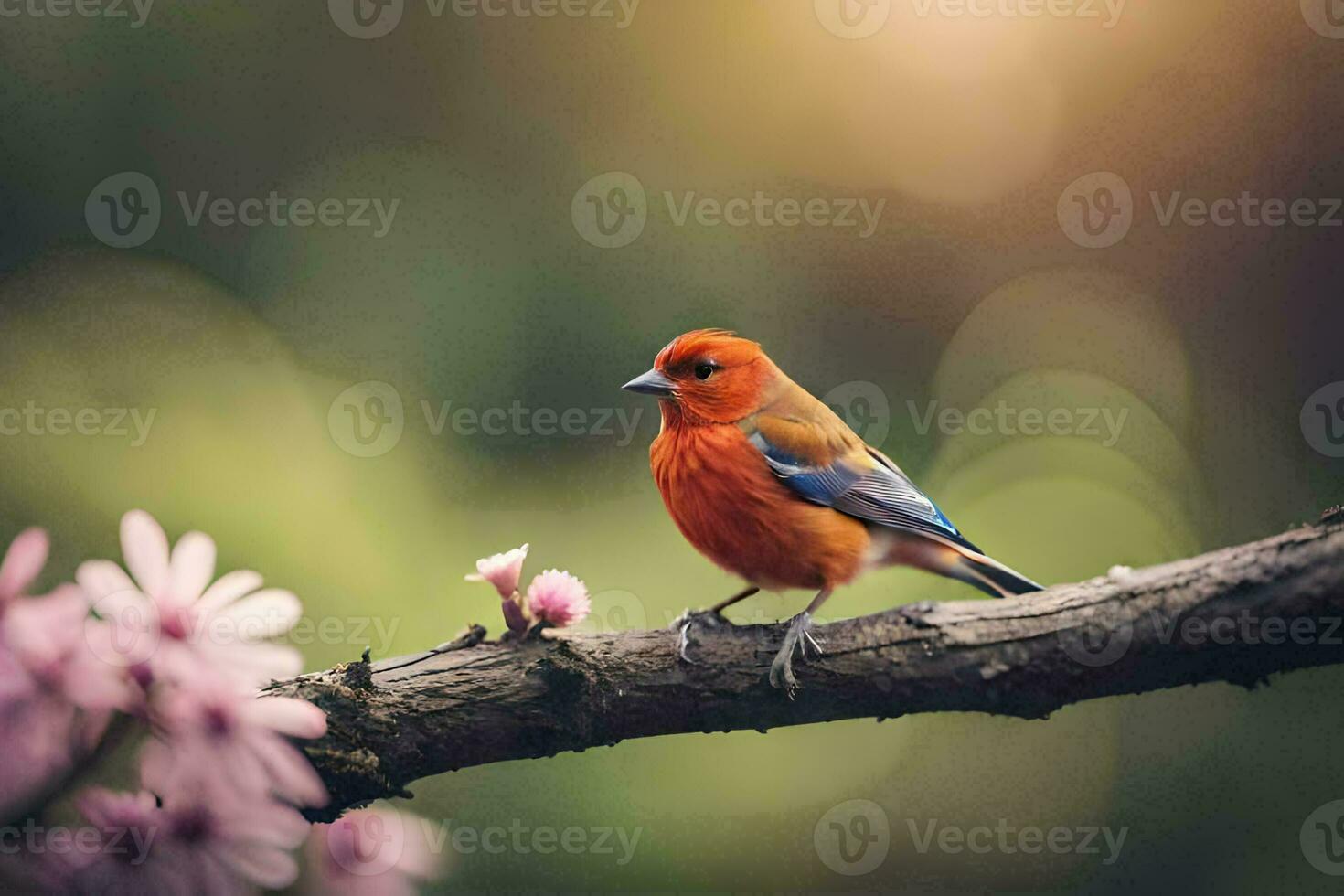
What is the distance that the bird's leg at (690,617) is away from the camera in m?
1.35

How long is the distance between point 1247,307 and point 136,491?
2.39 meters

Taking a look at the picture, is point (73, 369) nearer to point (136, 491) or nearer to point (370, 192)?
point (136, 491)

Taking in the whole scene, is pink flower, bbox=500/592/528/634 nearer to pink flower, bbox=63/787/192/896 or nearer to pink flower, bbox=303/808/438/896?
pink flower, bbox=303/808/438/896

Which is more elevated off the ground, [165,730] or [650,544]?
[650,544]

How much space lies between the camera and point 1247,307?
2.68m

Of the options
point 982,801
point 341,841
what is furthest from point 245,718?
point 982,801

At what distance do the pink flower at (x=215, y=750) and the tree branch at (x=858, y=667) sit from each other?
0.31 m

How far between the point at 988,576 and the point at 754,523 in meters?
0.34

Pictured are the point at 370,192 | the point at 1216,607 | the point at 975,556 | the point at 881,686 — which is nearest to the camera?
the point at 1216,607

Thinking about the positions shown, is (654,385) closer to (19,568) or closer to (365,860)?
(365,860)

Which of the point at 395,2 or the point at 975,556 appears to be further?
the point at 395,2

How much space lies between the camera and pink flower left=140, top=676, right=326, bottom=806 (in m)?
0.83

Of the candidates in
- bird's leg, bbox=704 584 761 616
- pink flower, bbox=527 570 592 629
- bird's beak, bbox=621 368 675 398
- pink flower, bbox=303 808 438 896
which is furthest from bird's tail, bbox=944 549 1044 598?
pink flower, bbox=303 808 438 896

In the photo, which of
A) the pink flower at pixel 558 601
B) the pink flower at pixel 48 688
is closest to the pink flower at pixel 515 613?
the pink flower at pixel 558 601
